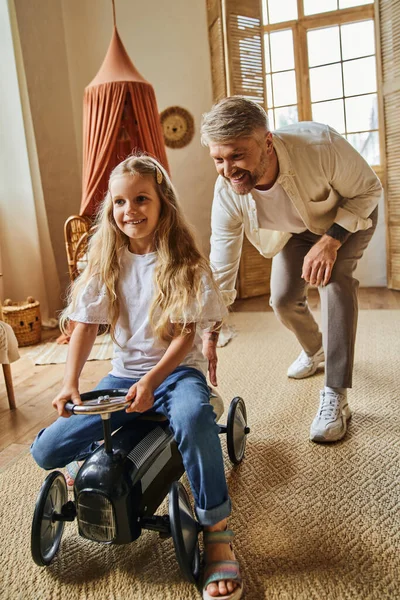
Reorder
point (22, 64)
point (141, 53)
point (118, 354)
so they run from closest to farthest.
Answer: point (118, 354) < point (22, 64) < point (141, 53)

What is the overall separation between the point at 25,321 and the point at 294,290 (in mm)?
1764

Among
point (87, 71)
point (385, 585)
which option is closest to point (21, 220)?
point (87, 71)

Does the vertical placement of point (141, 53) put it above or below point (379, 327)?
above

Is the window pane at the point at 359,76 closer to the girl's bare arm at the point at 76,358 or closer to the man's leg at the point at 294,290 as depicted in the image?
the man's leg at the point at 294,290

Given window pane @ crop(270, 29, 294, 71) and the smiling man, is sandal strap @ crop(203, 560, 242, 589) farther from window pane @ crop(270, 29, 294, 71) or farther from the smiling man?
window pane @ crop(270, 29, 294, 71)

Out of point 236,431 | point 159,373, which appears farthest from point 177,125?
point 159,373

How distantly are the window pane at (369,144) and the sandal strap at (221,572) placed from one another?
3.58 metres

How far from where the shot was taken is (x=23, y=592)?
0.99 metres

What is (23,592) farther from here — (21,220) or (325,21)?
(325,21)

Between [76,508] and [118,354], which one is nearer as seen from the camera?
[76,508]

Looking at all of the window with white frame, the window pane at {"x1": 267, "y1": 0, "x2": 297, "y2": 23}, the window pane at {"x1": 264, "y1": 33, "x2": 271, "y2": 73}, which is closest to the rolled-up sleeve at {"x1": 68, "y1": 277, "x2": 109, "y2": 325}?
the window with white frame

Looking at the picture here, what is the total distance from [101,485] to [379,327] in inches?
80.6

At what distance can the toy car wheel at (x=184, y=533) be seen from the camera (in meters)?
0.91

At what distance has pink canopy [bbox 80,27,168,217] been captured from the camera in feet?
9.76
